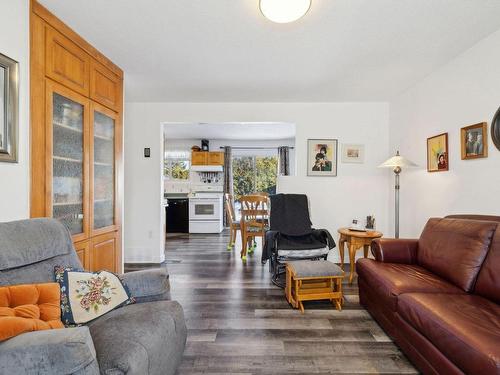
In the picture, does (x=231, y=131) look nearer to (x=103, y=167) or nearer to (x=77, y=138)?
(x=103, y=167)

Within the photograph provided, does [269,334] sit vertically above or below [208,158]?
below

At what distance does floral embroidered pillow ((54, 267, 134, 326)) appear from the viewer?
140 cm

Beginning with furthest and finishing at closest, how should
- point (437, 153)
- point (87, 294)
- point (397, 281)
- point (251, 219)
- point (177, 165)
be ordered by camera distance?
point (177, 165)
point (251, 219)
point (437, 153)
point (397, 281)
point (87, 294)

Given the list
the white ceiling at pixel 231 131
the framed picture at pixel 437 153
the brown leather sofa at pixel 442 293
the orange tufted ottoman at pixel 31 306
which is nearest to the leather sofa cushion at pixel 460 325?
the brown leather sofa at pixel 442 293

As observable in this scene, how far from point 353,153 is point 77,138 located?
350cm

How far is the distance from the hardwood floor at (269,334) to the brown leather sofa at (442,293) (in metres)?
0.20

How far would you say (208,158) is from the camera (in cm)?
703

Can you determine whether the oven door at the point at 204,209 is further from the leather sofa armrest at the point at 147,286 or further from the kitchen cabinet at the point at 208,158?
the leather sofa armrest at the point at 147,286

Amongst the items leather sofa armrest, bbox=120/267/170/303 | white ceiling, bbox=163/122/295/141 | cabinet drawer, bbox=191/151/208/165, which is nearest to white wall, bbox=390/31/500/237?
white ceiling, bbox=163/122/295/141

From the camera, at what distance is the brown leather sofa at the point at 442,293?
→ 1.29m

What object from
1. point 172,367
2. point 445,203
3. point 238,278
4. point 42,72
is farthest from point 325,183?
point 42,72

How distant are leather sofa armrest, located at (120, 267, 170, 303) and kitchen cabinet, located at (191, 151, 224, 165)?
5430 millimetres

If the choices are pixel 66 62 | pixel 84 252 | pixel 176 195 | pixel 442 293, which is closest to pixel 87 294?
pixel 84 252

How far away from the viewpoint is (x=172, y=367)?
4.82ft
